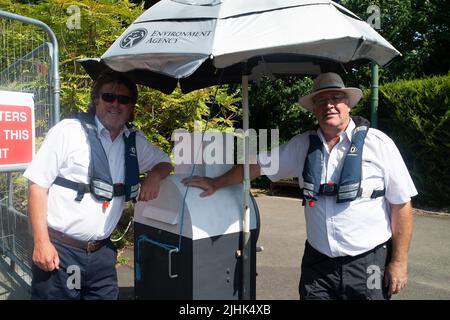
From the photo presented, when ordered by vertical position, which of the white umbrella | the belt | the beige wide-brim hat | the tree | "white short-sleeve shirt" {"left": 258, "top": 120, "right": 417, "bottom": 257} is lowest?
the belt

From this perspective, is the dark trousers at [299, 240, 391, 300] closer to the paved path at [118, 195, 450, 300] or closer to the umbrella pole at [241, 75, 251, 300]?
the umbrella pole at [241, 75, 251, 300]

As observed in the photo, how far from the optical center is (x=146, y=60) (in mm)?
2299

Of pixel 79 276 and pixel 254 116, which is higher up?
pixel 254 116

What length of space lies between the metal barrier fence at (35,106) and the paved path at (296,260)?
107 cm

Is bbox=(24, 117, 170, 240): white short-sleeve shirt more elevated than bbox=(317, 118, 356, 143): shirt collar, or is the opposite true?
bbox=(317, 118, 356, 143): shirt collar

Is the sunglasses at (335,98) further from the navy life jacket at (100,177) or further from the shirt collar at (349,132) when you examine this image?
the navy life jacket at (100,177)

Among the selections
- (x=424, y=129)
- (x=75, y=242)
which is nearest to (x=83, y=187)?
(x=75, y=242)

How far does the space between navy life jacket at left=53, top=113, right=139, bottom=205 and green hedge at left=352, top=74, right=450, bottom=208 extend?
286 inches

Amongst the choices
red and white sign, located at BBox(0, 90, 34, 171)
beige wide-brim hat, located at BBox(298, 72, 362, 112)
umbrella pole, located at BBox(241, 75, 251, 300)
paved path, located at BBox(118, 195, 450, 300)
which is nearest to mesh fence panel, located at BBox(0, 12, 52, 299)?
red and white sign, located at BBox(0, 90, 34, 171)

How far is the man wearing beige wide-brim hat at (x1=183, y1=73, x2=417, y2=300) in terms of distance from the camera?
8.54 ft

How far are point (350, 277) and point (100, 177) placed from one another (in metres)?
1.60
